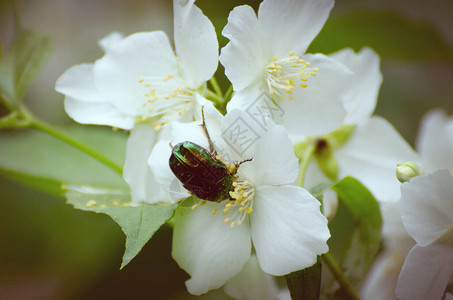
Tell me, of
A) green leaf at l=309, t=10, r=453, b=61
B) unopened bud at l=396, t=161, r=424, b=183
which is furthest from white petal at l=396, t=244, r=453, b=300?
green leaf at l=309, t=10, r=453, b=61

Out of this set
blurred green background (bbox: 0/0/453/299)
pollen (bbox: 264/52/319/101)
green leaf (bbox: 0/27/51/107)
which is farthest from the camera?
blurred green background (bbox: 0/0/453/299)

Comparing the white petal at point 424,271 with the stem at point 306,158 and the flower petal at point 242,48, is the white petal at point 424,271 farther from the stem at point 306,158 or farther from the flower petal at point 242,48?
the flower petal at point 242,48

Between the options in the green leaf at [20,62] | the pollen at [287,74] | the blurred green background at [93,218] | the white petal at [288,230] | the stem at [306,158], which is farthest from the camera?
the blurred green background at [93,218]

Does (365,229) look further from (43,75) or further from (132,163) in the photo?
(43,75)

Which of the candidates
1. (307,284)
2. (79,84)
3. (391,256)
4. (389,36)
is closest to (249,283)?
(307,284)

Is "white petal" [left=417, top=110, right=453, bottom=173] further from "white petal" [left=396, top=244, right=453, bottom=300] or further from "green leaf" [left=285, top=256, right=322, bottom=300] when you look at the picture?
"green leaf" [left=285, top=256, right=322, bottom=300]

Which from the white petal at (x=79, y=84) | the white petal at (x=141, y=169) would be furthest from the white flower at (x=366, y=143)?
the white petal at (x=79, y=84)

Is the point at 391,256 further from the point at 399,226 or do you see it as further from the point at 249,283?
the point at 249,283
